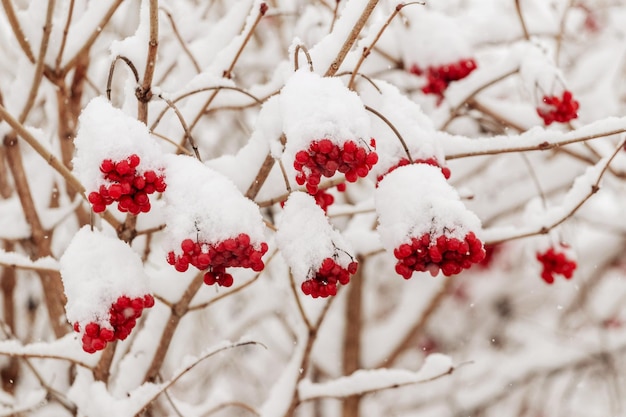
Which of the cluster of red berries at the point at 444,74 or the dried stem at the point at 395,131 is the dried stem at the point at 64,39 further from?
the cluster of red berries at the point at 444,74

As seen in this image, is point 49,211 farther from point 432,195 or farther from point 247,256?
point 432,195

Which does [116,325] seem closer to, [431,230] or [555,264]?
[431,230]

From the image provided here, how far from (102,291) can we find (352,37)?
0.68 m

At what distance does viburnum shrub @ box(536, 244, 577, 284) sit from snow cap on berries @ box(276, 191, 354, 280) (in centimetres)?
121

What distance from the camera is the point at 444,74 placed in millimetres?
2324

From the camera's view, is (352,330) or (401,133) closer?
(401,133)

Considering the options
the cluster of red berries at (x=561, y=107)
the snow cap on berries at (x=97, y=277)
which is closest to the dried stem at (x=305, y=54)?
the snow cap on berries at (x=97, y=277)

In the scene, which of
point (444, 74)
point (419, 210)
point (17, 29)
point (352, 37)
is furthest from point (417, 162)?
point (17, 29)

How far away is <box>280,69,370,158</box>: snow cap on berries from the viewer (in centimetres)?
114

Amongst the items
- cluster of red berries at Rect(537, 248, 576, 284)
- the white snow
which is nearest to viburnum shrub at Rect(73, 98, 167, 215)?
the white snow

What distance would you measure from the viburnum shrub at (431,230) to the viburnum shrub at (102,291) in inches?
20.0

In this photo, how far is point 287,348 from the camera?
4578 millimetres

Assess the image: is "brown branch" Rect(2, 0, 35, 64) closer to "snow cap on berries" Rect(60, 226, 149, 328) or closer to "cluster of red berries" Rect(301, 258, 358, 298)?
"snow cap on berries" Rect(60, 226, 149, 328)

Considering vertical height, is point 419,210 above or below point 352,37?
below
